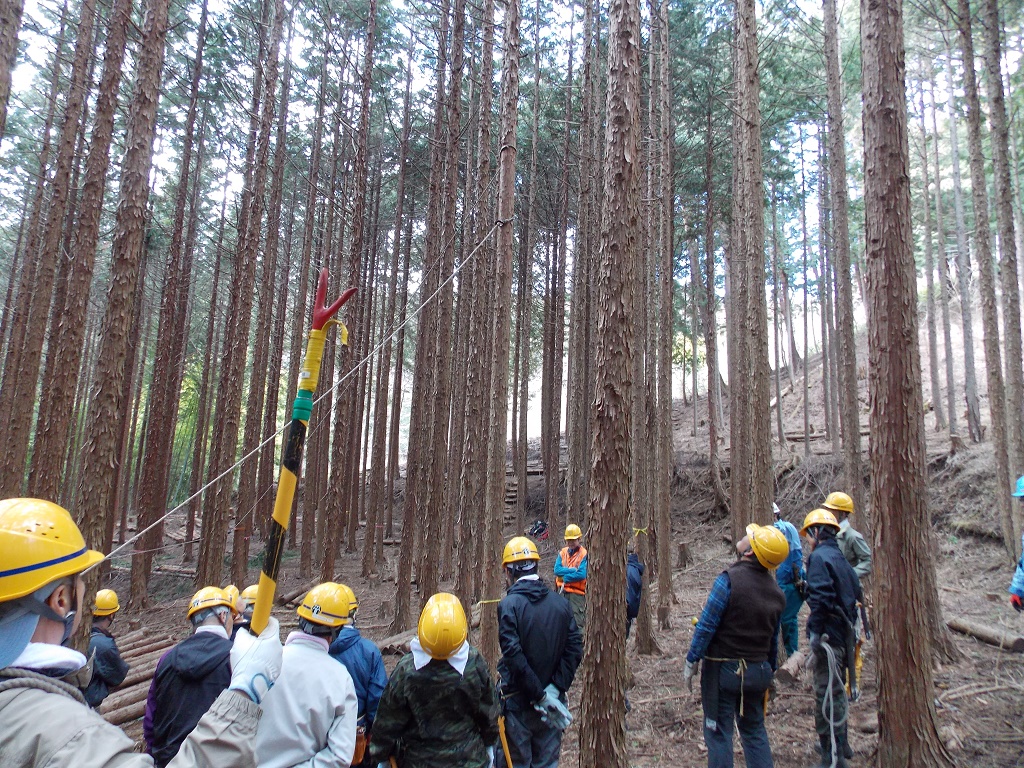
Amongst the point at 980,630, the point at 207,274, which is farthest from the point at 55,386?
the point at 207,274

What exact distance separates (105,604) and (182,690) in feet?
9.07

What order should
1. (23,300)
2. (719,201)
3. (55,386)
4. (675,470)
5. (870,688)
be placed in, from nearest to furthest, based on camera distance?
(870,688) < (55,386) < (23,300) < (719,201) < (675,470)

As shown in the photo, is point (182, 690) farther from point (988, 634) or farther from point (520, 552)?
point (988, 634)

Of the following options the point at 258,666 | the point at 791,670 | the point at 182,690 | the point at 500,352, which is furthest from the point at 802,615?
the point at 258,666

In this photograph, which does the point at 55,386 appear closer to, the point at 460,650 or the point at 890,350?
the point at 460,650

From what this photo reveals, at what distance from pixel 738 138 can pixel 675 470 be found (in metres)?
12.0

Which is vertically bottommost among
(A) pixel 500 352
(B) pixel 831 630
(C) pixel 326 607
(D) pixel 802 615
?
(D) pixel 802 615

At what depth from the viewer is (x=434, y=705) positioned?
312 centimetres

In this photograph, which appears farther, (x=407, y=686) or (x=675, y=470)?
(x=675, y=470)

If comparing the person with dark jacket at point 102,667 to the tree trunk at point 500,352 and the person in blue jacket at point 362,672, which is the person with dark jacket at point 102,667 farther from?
the tree trunk at point 500,352

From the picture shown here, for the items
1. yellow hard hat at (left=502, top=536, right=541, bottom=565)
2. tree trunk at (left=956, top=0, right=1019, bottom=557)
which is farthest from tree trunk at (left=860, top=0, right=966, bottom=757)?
tree trunk at (left=956, top=0, right=1019, bottom=557)

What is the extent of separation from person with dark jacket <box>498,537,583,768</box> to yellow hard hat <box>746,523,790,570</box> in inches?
57.9

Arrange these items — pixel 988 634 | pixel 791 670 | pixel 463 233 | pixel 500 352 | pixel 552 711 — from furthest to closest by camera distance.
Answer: pixel 463 233 → pixel 500 352 → pixel 988 634 → pixel 791 670 → pixel 552 711

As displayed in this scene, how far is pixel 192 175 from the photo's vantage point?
1817 cm
